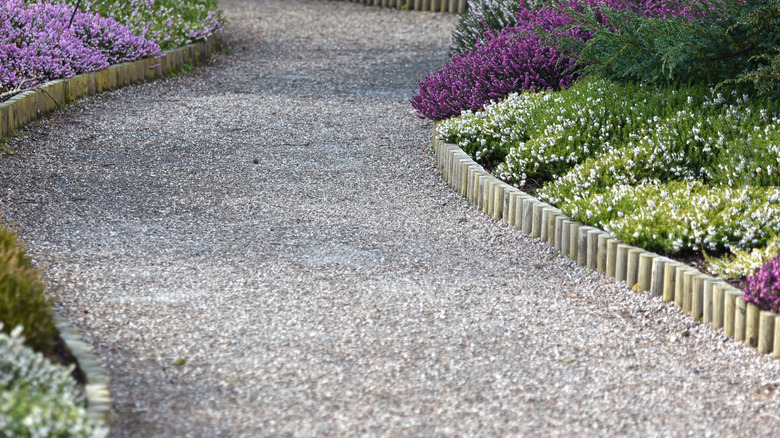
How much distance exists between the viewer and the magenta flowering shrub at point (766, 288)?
3.25m

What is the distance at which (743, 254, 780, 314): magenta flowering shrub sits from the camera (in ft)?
10.7

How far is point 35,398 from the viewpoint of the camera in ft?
7.84

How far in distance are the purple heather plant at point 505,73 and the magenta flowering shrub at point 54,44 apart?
3032 millimetres

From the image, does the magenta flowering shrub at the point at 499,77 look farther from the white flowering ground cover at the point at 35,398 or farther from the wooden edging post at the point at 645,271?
the white flowering ground cover at the point at 35,398

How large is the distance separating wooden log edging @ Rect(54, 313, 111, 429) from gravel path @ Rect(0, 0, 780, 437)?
0.12 meters

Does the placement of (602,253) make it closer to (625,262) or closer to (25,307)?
(625,262)

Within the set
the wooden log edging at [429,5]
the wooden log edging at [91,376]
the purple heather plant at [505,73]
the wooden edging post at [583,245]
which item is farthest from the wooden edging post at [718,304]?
the wooden log edging at [429,5]

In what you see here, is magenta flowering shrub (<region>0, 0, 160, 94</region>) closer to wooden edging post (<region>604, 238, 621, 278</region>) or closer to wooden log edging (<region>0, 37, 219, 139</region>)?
wooden log edging (<region>0, 37, 219, 139</region>)

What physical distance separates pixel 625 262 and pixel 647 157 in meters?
1.10

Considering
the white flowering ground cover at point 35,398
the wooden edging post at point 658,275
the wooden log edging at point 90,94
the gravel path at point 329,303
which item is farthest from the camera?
the wooden edging post at point 658,275

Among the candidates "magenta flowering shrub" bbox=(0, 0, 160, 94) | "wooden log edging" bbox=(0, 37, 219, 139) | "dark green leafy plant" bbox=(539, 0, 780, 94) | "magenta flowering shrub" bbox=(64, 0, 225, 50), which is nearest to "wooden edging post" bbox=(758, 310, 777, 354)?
"dark green leafy plant" bbox=(539, 0, 780, 94)

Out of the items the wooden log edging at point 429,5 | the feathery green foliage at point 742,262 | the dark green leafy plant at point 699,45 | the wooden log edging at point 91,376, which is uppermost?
the dark green leafy plant at point 699,45

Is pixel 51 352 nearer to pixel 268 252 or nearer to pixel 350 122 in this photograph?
pixel 268 252

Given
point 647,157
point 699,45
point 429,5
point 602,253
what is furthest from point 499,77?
point 429,5
